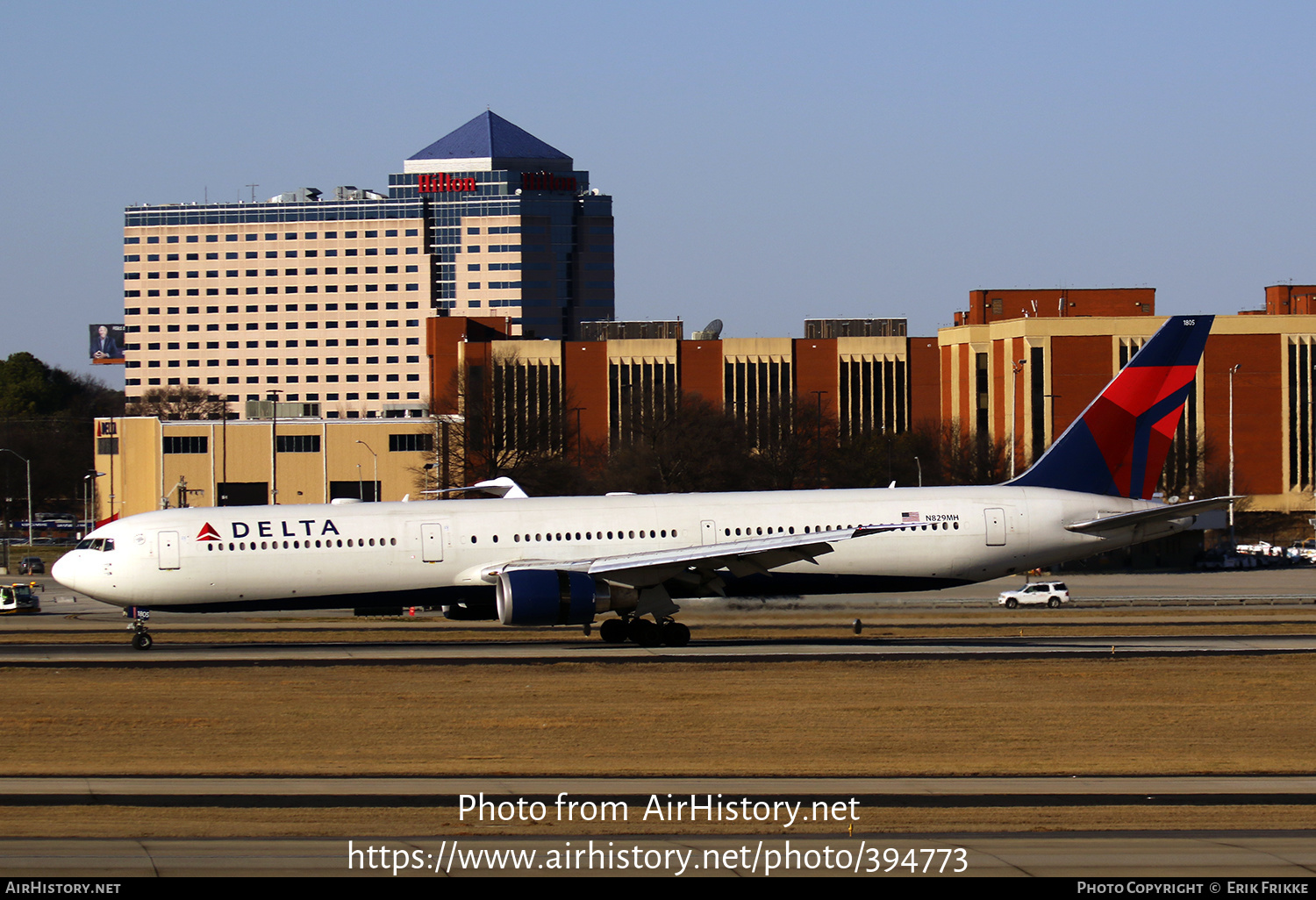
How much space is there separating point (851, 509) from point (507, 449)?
182 feet

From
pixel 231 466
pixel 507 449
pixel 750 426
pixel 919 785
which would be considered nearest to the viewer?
pixel 919 785

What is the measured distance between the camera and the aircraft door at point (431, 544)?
122 feet

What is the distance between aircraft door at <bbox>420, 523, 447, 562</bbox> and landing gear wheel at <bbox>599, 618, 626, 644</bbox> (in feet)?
15.2

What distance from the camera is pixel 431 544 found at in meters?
37.2

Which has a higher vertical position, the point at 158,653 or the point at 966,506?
the point at 966,506

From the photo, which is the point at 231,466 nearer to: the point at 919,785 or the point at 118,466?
the point at 118,466

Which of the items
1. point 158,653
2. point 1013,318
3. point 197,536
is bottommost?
point 158,653

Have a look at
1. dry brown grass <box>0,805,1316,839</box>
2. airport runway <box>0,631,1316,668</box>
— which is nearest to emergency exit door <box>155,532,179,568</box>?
airport runway <box>0,631,1316,668</box>

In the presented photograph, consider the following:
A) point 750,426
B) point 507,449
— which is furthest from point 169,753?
point 750,426

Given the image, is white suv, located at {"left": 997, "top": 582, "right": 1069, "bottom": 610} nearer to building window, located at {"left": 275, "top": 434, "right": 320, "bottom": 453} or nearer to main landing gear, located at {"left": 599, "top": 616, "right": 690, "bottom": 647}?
main landing gear, located at {"left": 599, "top": 616, "right": 690, "bottom": 647}

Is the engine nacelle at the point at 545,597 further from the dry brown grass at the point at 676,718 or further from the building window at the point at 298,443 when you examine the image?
the building window at the point at 298,443
